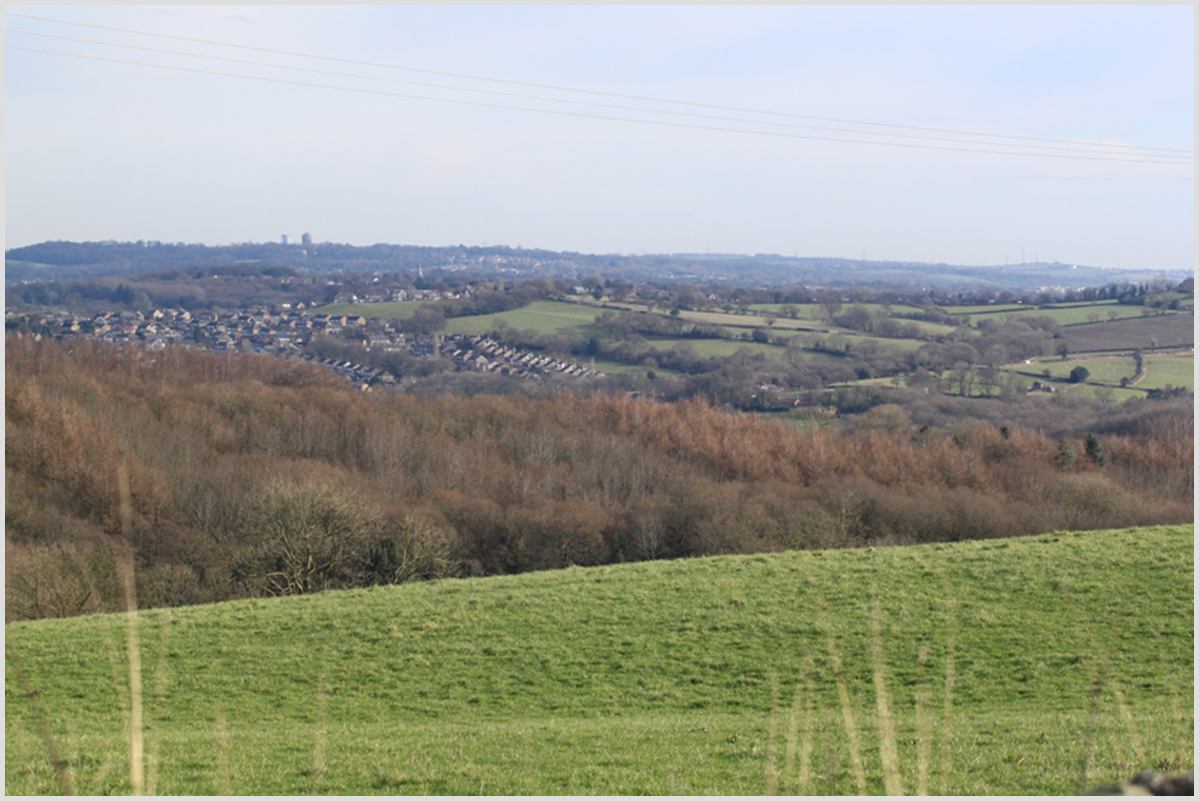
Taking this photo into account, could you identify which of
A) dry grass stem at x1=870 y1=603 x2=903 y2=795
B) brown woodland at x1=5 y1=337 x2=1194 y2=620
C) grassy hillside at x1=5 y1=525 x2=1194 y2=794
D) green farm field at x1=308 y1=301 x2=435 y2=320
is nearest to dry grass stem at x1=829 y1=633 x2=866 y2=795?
grassy hillside at x1=5 y1=525 x2=1194 y2=794

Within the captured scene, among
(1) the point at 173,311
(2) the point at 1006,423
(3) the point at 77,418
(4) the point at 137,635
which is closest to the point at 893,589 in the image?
(4) the point at 137,635

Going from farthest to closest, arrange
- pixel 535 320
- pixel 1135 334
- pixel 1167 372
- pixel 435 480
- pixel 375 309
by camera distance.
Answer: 1. pixel 375 309
2. pixel 535 320
3. pixel 1135 334
4. pixel 1167 372
5. pixel 435 480

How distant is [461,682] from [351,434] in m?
54.4

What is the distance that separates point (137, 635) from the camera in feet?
74.1

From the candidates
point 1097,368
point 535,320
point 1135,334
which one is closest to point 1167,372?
point 1097,368

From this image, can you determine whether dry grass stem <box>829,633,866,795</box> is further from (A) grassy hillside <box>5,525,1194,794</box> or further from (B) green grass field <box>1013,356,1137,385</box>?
(B) green grass field <box>1013,356,1137,385</box>

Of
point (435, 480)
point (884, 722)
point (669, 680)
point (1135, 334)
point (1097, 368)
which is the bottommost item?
point (435, 480)

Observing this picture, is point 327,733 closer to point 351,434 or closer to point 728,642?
point 728,642

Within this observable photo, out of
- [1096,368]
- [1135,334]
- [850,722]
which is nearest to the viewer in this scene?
[850,722]

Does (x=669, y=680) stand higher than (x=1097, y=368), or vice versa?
(x=1097, y=368)

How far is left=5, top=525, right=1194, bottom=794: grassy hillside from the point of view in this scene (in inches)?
447

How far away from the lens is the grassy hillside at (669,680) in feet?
37.2

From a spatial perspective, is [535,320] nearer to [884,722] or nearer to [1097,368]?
[1097,368]

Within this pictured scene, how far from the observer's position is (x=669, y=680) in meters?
18.9
